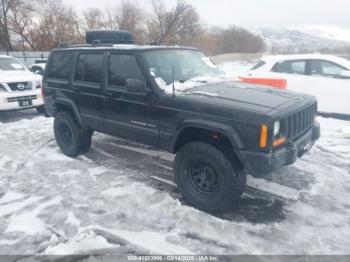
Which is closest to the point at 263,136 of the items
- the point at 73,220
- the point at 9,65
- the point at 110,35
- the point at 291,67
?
the point at 73,220

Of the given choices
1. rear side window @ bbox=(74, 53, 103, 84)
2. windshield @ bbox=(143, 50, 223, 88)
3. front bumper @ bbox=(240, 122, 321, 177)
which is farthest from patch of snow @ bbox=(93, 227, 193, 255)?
rear side window @ bbox=(74, 53, 103, 84)

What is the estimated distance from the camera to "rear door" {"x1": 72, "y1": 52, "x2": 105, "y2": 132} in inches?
189

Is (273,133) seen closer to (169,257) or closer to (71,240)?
(169,257)

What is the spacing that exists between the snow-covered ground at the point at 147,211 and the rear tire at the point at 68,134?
0.57ft

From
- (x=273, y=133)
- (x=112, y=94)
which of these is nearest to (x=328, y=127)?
(x=273, y=133)

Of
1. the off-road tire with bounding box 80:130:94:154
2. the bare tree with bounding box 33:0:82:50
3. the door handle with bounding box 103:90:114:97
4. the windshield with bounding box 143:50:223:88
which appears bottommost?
the off-road tire with bounding box 80:130:94:154

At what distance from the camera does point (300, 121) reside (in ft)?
12.4

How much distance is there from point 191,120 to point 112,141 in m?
3.34

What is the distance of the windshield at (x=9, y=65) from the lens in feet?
32.0

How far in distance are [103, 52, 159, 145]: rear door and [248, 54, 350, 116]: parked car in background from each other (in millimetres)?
4890

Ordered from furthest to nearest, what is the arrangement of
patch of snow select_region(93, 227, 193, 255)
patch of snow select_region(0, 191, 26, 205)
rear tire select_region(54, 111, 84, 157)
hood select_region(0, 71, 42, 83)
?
hood select_region(0, 71, 42, 83) < rear tire select_region(54, 111, 84, 157) < patch of snow select_region(0, 191, 26, 205) < patch of snow select_region(93, 227, 193, 255)

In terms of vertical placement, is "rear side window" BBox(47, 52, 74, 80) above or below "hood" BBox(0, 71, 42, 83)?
above

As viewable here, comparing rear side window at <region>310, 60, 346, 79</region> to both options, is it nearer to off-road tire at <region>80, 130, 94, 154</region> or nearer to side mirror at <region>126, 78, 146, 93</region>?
side mirror at <region>126, 78, 146, 93</region>

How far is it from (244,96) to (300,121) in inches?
28.8
